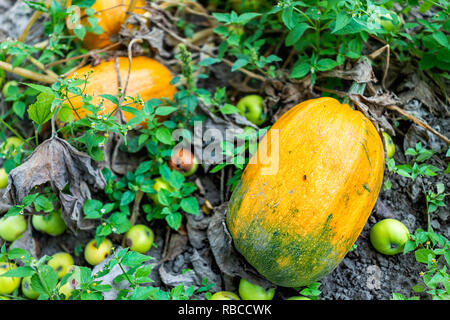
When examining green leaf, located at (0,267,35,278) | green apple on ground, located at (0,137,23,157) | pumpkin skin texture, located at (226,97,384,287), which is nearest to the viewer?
green leaf, located at (0,267,35,278)

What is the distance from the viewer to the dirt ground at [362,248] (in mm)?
2072

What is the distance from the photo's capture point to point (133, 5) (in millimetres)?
2471

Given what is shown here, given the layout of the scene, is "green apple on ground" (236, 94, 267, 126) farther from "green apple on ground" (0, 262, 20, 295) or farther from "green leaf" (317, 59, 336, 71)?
"green apple on ground" (0, 262, 20, 295)

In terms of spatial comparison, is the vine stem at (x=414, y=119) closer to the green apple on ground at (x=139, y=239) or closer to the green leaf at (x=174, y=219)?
the green leaf at (x=174, y=219)

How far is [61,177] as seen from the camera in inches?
80.6

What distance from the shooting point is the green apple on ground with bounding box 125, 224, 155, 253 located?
7.20 ft

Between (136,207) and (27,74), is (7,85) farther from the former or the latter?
(136,207)

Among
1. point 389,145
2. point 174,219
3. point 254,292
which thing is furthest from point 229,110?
point 254,292

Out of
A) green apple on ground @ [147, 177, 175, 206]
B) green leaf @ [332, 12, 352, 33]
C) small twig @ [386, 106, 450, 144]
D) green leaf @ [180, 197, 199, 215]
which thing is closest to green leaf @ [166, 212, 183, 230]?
green leaf @ [180, 197, 199, 215]

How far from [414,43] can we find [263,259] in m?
1.66

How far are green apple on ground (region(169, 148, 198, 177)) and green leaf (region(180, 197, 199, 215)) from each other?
A: 228mm

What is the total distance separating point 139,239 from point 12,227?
0.81 m

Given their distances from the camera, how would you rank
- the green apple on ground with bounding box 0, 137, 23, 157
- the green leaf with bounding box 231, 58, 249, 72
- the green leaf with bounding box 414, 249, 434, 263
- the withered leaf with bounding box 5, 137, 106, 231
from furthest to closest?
the green leaf with bounding box 231, 58, 249, 72 < the green apple on ground with bounding box 0, 137, 23, 157 < the withered leaf with bounding box 5, 137, 106, 231 < the green leaf with bounding box 414, 249, 434, 263

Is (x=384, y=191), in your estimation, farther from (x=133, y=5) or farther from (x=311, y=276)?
(x=133, y=5)
